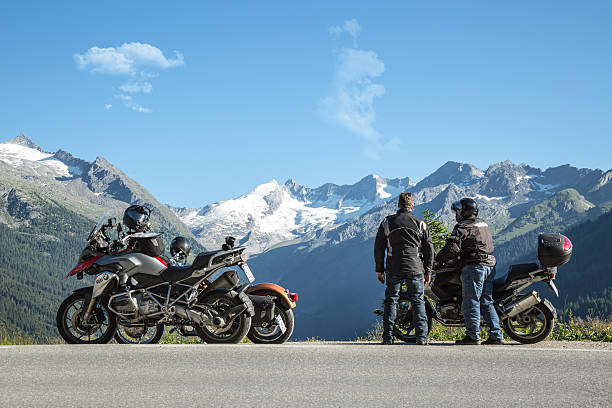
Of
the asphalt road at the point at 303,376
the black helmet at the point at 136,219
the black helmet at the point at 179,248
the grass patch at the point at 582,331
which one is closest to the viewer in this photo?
the asphalt road at the point at 303,376

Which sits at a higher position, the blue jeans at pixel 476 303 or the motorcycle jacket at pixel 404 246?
the motorcycle jacket at pixel 404 246

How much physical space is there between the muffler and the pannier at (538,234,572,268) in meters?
0.57

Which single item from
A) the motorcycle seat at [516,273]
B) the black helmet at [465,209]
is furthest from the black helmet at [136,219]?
the motorcycle seat at [516,273]

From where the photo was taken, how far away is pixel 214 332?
9.54m

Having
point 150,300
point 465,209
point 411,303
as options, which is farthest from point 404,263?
point 150,300

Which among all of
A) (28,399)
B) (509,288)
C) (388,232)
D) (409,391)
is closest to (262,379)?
(409,391)

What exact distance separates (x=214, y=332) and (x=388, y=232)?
336cm

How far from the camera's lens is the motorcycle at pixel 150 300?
30.6 feet

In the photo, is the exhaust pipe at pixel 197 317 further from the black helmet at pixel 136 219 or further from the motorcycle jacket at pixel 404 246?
the motorcycle jacket at pixel 404 246

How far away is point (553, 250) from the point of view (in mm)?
9359

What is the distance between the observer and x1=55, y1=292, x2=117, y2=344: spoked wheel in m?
A: 9.50

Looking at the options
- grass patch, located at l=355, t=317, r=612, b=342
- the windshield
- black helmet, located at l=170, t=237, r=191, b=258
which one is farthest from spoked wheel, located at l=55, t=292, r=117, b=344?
grass patch, located at l=355, t=317, r=612, b=342

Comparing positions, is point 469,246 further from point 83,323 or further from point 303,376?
point 83,323

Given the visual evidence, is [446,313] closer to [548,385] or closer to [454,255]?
[454,255]
